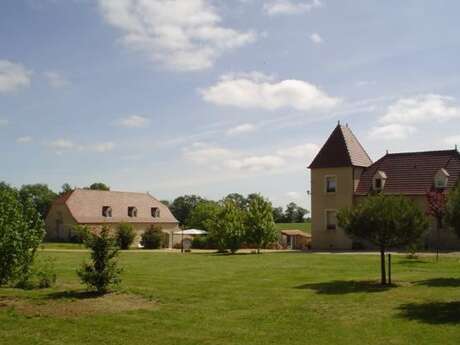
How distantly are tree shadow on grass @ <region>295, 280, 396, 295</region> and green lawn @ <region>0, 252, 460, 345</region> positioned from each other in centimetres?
3

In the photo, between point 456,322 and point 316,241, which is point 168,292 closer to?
point 456,322

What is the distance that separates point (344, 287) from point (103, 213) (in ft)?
167

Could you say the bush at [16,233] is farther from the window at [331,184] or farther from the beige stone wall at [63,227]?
the beige stone wall at [63,227]

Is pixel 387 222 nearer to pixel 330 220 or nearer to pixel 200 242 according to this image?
pixel 330 220

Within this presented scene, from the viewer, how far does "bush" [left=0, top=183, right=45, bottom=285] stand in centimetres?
1605

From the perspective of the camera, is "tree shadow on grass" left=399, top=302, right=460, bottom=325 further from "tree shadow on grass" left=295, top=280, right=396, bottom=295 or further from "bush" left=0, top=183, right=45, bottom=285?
"bush" left=0, top=183, right=45, bottom=285

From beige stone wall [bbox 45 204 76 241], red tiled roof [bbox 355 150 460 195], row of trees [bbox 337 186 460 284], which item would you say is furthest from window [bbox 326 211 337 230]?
beige stone wall [bbox 45 204 76 241]

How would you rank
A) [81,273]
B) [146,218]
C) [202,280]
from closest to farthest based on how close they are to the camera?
[81,273] → [202,280] → [146,218]

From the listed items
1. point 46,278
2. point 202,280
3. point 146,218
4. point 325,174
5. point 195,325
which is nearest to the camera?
point 195,325

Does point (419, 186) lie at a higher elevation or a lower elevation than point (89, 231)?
higher

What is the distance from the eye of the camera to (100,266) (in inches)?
719

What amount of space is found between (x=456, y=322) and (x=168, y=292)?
8.97 meters

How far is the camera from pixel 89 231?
18594mm

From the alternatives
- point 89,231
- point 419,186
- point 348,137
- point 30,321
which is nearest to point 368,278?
point 89,231
